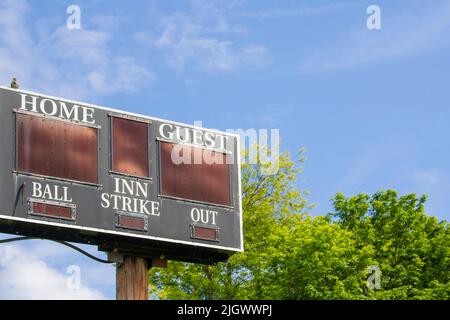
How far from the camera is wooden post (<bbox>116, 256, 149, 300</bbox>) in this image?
2105cm

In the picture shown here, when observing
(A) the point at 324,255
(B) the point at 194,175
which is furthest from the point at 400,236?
(B) the point at 194,175

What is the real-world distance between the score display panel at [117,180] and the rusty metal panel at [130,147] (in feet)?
0.07

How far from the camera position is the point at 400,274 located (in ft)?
125

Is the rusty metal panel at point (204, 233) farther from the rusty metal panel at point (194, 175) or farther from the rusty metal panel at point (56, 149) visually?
the rusty metal panel at point (56, 149)

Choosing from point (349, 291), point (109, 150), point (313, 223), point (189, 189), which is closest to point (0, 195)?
point (109, 150)

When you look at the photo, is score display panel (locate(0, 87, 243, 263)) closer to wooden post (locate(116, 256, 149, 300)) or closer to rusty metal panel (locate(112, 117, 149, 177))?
rusty metal panel (locate(112, 117, 149, 177))

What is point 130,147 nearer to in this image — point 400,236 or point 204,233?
point 204,233

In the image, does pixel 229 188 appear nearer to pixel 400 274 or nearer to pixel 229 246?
pixel 229 246

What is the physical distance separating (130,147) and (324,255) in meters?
16.9

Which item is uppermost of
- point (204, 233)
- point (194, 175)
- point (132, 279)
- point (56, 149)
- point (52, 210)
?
point (56, 149)

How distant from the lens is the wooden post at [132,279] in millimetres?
21047

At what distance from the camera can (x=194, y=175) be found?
851 inches

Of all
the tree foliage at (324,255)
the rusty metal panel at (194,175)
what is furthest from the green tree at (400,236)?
the rusty metal panel at (194,175)
